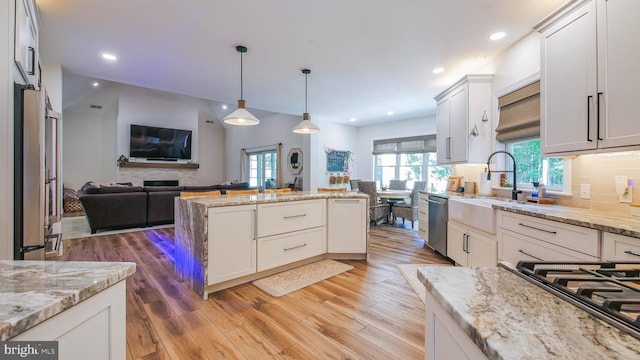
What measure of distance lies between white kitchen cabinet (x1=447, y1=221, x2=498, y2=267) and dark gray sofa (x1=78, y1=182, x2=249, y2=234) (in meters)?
4.71

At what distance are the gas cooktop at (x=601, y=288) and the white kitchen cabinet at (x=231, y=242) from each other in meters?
2.19

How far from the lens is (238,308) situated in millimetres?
2203

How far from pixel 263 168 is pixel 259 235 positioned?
674 centimetres

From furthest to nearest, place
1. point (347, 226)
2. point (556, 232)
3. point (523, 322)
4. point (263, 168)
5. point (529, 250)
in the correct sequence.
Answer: point (263, 168) → point (347, 226) → point (529, 250) → point (556, 232) → point (523, 322)

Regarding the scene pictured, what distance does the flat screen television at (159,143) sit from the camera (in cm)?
797

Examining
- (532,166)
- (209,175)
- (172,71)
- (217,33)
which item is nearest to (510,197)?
(532,166)

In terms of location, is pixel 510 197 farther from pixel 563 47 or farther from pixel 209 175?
pixel 209 175

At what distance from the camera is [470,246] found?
2809 mm

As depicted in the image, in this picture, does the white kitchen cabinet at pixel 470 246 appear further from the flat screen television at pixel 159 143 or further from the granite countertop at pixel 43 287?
the flat screen television at pixel 159 143

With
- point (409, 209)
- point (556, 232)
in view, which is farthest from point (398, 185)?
point (556, 232)

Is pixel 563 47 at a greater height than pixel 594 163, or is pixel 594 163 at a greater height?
pixel 563 47

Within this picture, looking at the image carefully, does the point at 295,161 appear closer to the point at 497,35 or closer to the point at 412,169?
the point at 412,169

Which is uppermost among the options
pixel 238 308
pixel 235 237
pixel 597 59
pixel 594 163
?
pixel 597 59

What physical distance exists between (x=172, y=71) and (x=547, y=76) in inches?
176
